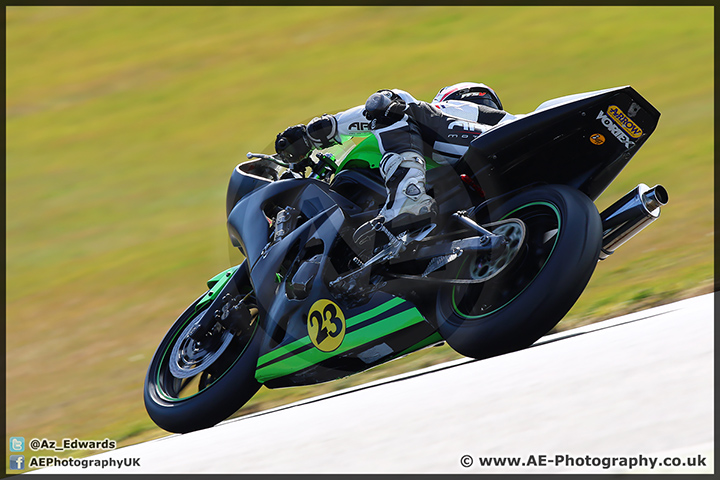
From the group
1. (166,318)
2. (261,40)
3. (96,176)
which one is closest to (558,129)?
(166,318)

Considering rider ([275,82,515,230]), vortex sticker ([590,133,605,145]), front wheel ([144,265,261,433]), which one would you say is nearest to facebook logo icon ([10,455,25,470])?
front wheel ([144,265,261,433])

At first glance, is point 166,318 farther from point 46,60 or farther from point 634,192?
point 46,60

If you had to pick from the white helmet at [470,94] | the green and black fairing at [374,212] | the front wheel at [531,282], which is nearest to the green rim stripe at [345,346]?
the green and black fairing at [374,212]

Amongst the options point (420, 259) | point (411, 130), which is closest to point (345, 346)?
point (420, 259)

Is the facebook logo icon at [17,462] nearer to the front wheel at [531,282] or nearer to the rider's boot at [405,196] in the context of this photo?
the rider's boot at [405,196]

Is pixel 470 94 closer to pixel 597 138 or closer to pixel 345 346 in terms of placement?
pixel 597 138

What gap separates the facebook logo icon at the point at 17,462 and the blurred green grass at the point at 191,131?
20.0 inches

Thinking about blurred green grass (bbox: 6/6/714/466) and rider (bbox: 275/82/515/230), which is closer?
rider (bbox: 275/82/515/230)

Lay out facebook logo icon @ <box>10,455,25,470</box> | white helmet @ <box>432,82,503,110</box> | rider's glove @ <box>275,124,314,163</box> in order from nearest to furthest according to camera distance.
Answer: white helmet @ <box>432,82,503,110</box> → rider's glove @ <box>275,124,314,163</box> → facebook logo icon @ <box>10,455,25,470</box>

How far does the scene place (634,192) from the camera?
A: 3830 mm

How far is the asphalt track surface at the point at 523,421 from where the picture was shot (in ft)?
7.91

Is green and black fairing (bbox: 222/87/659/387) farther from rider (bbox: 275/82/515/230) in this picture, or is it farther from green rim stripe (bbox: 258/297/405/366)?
rider (bbox: 275/82/515/230)

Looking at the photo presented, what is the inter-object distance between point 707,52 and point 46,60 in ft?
55.3

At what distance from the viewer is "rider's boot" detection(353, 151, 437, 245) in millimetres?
3828
